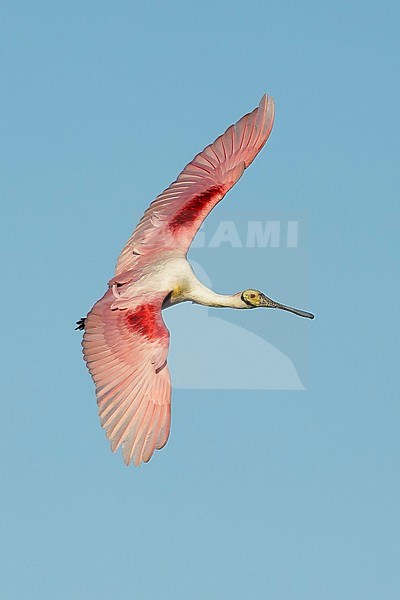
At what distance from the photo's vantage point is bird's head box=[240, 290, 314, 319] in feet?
72.1

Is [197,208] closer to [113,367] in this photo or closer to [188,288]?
[188,288]

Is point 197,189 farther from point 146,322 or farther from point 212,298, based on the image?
point 146,322

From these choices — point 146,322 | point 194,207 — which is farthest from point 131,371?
point 194,207

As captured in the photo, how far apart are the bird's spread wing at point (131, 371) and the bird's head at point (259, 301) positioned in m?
2.19

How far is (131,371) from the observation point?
19.4 m

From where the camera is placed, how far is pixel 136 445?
60.9 ft

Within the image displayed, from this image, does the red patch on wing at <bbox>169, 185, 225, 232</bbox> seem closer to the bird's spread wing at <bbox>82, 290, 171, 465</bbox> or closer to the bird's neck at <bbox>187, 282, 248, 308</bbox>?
the bird's neck at <bbox>187, 282, 248, 308</bbox>

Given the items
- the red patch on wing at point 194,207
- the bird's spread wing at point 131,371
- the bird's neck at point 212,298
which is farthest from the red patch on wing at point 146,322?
the red patch on wing at point 194,207

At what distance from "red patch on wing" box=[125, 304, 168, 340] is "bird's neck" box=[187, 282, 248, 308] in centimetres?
79

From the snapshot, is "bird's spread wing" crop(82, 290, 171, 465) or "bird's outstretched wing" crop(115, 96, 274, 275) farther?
"bird's outstretched wing" crop(115, 96, 274, 275)

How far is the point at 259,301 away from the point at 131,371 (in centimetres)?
305

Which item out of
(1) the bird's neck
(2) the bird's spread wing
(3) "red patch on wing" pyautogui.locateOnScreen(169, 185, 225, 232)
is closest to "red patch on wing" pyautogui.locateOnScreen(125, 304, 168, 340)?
(2) the bird's spread wing

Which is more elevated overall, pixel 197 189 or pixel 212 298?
pixel 197 189

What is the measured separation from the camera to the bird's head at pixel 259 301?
2197 centimetres
